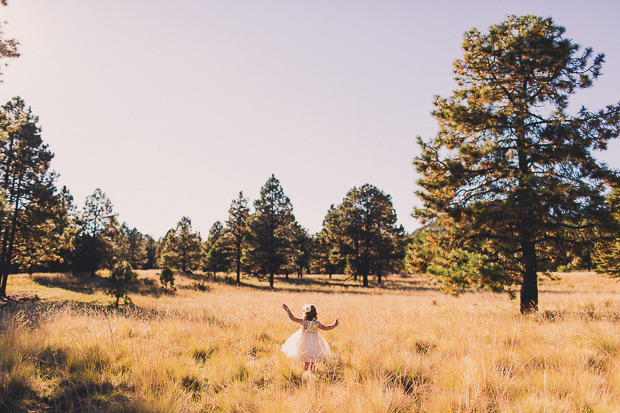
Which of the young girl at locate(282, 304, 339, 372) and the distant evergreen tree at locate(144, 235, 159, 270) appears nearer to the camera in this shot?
the young girl at locate(282, 304, 339, 372)

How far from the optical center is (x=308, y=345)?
4.34m

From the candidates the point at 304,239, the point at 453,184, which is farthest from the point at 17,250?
the point at 304,239

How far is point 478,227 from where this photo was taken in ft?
29.7

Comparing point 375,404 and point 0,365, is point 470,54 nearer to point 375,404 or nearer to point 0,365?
point 375,404

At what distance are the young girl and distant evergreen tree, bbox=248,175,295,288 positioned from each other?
3105 cm

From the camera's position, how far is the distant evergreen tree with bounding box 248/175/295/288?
3531 cm

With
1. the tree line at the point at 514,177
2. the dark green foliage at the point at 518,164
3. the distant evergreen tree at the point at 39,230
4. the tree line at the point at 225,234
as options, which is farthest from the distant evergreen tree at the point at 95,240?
the dark green foliage at the point at 518,164

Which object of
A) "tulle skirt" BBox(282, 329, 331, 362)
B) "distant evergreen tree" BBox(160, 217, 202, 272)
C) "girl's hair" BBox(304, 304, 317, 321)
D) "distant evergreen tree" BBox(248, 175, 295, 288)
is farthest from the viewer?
"distant evergreen tree" BBox(160, 217, 202, 272)

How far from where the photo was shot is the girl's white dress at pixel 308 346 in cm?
423

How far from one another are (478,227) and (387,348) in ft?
19.9

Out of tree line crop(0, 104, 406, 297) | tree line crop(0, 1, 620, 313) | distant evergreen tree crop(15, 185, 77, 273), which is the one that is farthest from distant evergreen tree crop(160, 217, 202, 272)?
tree line crop(0, 1, 620, 313)

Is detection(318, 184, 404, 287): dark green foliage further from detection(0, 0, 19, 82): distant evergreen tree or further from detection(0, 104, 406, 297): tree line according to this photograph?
detection(0, 0, 19, 82): distant evergreen tree

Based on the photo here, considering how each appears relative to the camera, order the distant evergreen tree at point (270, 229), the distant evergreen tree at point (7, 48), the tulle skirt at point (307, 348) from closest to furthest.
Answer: the tulle skirt at point (307, 348), the distant evergreen tree at point (7, 48), the distant evergreen tree at point (270, 229)

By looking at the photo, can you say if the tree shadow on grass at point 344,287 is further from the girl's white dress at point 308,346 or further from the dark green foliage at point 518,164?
the girl's white dress at point 308,346
